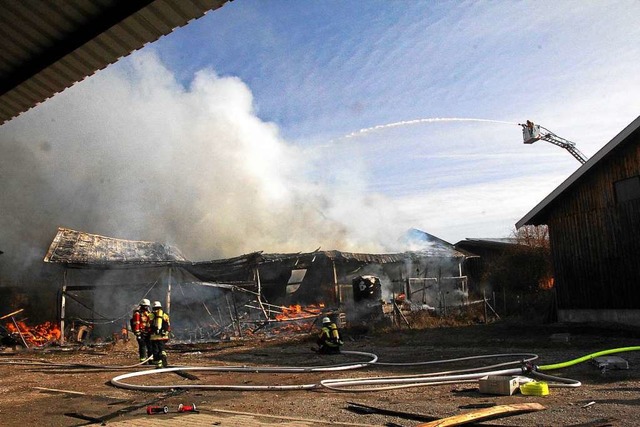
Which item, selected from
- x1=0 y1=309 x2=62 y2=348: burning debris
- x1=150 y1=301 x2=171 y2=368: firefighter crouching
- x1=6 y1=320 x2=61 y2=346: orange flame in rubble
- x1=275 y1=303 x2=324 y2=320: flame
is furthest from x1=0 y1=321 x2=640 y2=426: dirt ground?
x1=275 y1=303 x2=324 y2=320: flame

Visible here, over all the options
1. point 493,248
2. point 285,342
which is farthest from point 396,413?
point 493,248

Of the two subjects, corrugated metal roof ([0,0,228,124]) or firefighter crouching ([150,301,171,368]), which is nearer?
corrugated metal roof ([0,0,228,124])

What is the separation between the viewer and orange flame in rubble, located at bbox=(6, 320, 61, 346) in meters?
18.1

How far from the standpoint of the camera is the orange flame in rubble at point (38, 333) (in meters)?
18.1

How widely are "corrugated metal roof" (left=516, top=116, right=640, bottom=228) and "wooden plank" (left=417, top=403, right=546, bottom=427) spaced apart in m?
10.6

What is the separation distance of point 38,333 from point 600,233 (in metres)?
18.9

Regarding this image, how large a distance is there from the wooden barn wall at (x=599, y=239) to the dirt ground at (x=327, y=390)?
118 centimetres

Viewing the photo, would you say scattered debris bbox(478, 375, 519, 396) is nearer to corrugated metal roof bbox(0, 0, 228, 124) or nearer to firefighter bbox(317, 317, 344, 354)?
corrugated metal roof bbox(0, 0, 228, 124)

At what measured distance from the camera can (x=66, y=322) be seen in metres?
20.3

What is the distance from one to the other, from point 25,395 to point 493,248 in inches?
1113

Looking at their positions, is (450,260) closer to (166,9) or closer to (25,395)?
(25,395)

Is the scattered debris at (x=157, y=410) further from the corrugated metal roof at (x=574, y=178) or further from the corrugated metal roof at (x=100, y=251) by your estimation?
the corrugated metal roof at (x=574, y=178)

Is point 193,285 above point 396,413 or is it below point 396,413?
above

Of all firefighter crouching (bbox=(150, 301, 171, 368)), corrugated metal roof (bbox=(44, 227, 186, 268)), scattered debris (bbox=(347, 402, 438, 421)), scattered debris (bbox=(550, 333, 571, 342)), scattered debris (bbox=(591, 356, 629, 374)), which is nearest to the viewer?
scattered debris (bbox=(347, 402, 438, 421))
